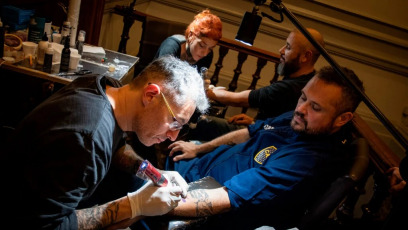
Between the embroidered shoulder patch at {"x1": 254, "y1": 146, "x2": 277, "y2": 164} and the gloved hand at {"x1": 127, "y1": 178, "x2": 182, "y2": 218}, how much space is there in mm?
557

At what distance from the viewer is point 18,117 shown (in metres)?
2.78

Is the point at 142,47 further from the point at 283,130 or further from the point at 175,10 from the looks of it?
the point at 283,130

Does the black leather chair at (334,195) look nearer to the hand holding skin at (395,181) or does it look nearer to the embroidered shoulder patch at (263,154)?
the hand holding skin at (395,181)

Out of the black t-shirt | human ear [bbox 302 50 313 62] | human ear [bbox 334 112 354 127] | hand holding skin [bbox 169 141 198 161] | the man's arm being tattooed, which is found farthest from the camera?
human ear [bbox 302 50 313 62]

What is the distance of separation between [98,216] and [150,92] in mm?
536

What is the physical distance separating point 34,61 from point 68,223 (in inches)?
53.8

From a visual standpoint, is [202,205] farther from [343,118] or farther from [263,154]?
[343,118]

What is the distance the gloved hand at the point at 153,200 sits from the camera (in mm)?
1395

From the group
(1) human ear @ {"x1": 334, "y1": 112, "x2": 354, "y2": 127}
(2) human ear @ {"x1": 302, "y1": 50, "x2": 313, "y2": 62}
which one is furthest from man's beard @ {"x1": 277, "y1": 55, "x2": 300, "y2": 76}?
(1) human ear @ {"x1": 334, "y1": 112, "x2": 354, "y2": 127}

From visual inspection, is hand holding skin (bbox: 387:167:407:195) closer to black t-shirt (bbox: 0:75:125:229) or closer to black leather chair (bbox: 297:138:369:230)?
black leather chair (bbox: 297:138:369:230)

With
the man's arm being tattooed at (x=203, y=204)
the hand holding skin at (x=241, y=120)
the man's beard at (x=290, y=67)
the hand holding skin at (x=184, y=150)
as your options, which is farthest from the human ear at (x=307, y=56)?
the man's arm being tattooed at (x=203, y=204)

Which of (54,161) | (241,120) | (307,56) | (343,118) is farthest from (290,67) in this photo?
(54,161)

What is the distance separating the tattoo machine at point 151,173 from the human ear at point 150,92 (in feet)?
0.90

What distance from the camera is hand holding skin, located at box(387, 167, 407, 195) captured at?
1437mm
